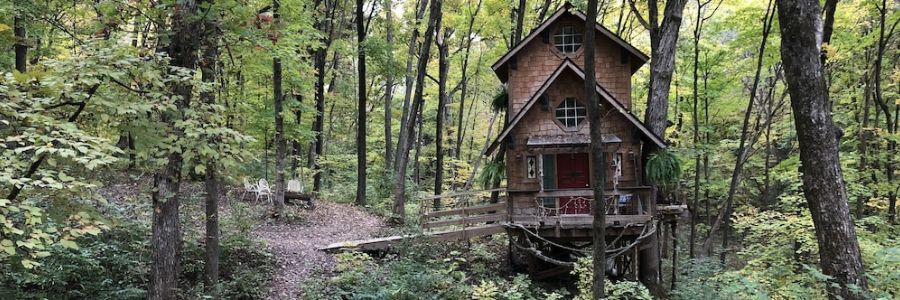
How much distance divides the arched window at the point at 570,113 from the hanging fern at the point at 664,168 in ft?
8.14

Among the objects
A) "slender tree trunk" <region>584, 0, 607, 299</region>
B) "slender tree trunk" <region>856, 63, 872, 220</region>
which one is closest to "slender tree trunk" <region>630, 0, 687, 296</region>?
"slender tree trunk" <region>584, 0, 607, 299</region>

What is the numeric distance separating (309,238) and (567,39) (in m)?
10.3

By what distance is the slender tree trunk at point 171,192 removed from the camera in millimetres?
6371

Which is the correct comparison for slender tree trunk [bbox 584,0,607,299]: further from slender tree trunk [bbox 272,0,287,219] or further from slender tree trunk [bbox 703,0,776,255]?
slender tree trunk [bbox 703,0,776,255]

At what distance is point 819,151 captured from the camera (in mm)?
7070

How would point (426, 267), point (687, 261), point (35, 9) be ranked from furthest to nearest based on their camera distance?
1. point (687, 261)
2. point (426, 267)
3. point (35, 9)

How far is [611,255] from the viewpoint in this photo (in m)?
12.9

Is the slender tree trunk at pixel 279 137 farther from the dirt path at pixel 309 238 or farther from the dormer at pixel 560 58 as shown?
the dormer at pixel 560 58

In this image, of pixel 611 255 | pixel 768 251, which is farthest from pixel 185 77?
pixel 768 251

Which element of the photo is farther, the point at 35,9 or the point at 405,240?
the point at 405,240

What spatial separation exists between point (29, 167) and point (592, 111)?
278 inches

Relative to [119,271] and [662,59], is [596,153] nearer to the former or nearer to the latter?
[662,59]

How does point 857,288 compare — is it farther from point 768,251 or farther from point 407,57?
point 407,57

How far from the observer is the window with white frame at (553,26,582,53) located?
15891 millimetres
